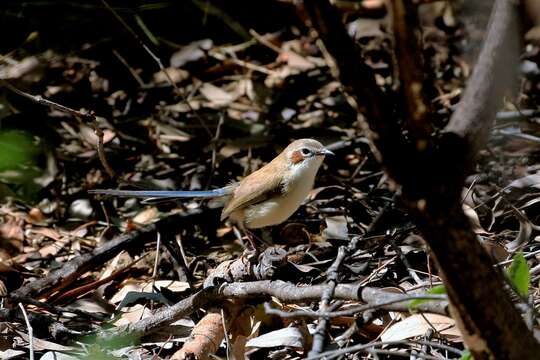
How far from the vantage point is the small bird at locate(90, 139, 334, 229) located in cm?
589

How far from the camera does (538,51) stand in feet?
24.0

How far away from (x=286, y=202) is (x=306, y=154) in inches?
20.0

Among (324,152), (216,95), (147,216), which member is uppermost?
(324,152)

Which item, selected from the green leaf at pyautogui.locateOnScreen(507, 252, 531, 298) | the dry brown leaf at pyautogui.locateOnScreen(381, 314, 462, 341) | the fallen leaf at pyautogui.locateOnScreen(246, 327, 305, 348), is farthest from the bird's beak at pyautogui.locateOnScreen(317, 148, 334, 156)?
the green leaf at pyautogui.locateOnScreen(507, 252, 531, 298)

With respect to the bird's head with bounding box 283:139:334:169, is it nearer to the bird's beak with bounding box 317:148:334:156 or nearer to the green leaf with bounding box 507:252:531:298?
the bird's beak with bounding box 317:148:334:156

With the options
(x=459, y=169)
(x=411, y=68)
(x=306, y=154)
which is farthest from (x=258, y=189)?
(x=411, y=68)

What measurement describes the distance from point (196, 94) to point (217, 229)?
2.10m

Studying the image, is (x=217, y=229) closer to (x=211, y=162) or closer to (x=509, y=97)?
(x=211, y=162)

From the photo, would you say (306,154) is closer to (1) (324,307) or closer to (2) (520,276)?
(1) (324,307)

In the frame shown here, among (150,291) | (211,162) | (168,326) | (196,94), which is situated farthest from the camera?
(196,94)

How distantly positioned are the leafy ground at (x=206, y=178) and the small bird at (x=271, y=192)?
230 millimetres

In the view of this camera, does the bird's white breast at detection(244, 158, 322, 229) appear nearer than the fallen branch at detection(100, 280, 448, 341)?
No

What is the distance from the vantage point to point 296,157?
616cm

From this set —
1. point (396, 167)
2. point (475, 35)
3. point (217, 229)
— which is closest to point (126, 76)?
point (217, 229)
